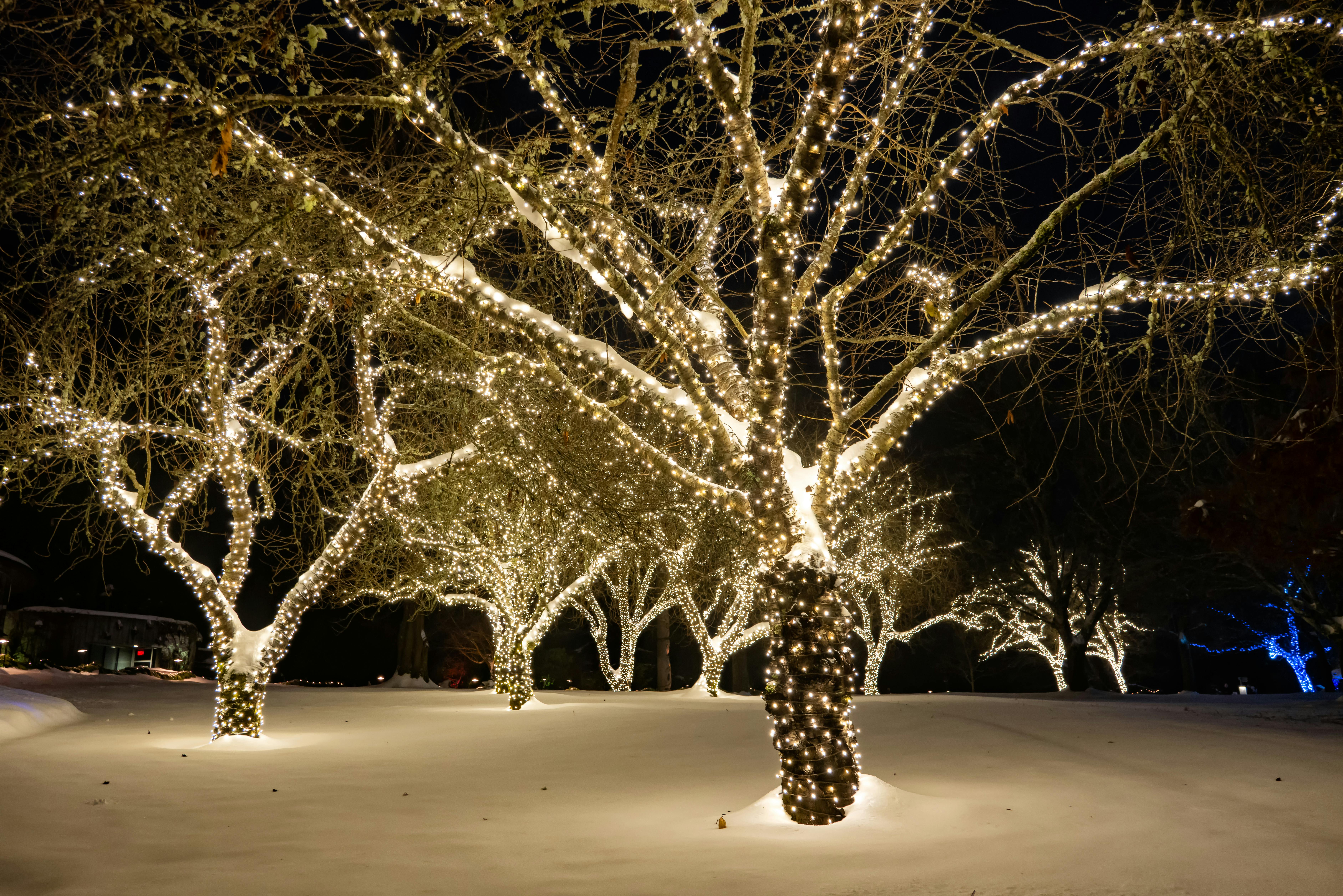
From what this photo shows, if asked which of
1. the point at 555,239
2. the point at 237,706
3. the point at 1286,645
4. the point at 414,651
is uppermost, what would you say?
the point at 555,239

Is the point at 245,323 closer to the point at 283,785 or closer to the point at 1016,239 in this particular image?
the point at 283,785

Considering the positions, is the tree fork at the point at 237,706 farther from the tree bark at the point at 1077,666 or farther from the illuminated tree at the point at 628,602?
the tree bark at the point at 1077,666

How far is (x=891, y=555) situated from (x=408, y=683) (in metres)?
16.9

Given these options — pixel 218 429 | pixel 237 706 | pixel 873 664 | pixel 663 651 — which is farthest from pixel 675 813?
pixel 663 651

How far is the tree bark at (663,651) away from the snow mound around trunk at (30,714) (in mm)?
17235

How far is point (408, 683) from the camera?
28281 millimetres

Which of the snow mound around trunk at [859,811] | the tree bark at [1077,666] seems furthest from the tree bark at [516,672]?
the tree bark at [1077,666]

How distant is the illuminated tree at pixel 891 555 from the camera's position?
75.1 feet

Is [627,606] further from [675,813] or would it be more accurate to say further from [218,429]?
[675,813]

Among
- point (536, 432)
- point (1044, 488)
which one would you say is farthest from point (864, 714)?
point (1044, 488)

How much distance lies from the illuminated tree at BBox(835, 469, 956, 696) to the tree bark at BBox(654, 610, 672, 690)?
6662mm

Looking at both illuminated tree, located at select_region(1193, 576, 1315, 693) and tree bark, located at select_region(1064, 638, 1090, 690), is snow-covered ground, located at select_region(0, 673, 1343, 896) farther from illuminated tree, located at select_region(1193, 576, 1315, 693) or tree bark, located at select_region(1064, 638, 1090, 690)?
illuminated tree, located at select_region(1193, 576, 1315, 693)

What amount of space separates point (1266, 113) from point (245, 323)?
368 inches

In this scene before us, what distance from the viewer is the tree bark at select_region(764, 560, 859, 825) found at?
17.4ft
